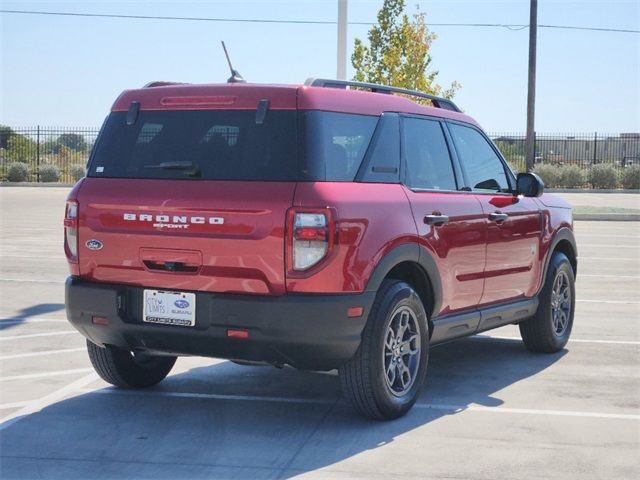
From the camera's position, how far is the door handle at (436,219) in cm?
641

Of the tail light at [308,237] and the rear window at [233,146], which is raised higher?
the rear window at [233,146]

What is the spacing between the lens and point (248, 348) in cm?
564

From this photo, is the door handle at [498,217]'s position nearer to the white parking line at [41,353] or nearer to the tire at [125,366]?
the tire at [125,366]

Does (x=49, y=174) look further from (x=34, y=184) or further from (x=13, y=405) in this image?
(x=13, y=405)

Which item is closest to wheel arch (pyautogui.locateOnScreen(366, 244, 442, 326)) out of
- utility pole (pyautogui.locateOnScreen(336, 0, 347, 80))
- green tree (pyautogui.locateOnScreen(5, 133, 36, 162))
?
utility pole (pyautogui.locateOnScreen(336, 0, 347, 80))

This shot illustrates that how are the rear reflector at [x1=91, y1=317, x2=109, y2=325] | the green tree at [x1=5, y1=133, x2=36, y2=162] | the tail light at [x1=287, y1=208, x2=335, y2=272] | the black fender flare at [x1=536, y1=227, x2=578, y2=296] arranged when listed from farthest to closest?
the green tree at [x1=5, y1=133, x2=36, y2=162] → the black fender flare at [x1=536, y1=227, x2=578, y2=296] → the rear reflector at [x1=91, y1=317, x2=109, y2=325] → the tail light at [x1=287, y1=208, x2=335, y2=272]

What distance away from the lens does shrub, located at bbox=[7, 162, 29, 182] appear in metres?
43.7

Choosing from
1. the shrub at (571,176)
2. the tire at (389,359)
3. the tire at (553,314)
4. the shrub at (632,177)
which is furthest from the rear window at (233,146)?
the shrub at (632,177)

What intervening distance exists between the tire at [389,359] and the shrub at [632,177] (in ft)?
123

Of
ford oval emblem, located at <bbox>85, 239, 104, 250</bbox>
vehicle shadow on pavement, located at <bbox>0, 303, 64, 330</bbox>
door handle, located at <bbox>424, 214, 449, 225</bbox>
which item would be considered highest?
door handle, located at <bbox>424, 214, 449, 225</bbox>

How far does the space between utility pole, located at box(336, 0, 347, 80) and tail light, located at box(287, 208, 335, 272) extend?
1188 centimetres

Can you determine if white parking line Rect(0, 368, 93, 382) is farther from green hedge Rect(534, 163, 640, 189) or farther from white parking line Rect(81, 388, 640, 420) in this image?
green hedge Rect(534, 163, 640, 189)

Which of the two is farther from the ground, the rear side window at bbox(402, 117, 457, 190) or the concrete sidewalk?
the rear side window at bbox(402, 117, 457, 190)

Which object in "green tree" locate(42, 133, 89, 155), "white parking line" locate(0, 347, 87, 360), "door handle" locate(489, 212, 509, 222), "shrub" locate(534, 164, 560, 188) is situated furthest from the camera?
"green tree" locate(42, 133, 89, 155)
